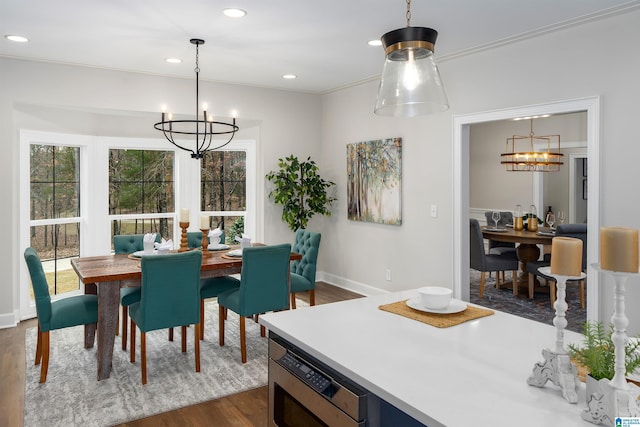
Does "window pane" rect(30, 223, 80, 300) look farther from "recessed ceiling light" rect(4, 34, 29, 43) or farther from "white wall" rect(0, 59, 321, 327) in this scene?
"recessed ceiling light" rect(4, 34, 29, 43)

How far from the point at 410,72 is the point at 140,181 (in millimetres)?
4645

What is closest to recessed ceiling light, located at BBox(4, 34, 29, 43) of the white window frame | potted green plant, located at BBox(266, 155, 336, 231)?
the white window frame

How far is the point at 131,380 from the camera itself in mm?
3279

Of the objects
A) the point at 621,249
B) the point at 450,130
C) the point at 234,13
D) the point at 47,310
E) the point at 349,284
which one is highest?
the point at 234,13

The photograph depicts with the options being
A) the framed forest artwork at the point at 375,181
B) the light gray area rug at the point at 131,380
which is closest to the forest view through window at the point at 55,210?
the light gray area rug at the point at 131,380

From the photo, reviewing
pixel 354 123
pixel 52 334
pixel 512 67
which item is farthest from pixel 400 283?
pixel 52 334

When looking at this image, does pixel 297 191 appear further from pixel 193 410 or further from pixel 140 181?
pixel 193 410

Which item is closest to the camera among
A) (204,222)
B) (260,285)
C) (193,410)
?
(193,410)

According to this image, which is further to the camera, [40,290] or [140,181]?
[140,181]

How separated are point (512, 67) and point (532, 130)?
4.10m

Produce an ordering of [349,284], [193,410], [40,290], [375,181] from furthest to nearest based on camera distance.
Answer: [349,284]
[375,181]
[40,290]
[193,410]

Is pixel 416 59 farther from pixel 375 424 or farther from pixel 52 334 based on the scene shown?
pixel 52 334

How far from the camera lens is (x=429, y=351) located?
1.54 meters

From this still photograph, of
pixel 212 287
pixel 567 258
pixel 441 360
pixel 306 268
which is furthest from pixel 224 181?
pixel 567 258
